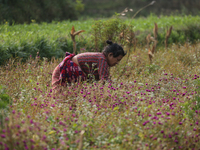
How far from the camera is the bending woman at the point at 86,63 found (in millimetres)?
3979

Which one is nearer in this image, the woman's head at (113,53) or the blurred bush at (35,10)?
the woman's head at (113,53)

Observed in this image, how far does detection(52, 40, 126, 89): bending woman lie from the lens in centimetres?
398

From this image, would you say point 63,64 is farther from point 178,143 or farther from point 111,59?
point 178,143

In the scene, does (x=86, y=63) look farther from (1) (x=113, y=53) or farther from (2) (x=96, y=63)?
(1) (x=113, y=53)

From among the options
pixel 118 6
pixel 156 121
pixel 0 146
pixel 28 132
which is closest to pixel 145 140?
pixel 156 121

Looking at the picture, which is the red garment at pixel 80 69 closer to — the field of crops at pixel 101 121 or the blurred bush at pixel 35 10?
the field of crops at pixel 101 121

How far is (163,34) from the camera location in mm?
9844

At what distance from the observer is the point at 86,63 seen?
399 centimetres

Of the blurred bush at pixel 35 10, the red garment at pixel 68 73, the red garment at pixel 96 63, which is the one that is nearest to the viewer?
the red garment at pixel 96 63

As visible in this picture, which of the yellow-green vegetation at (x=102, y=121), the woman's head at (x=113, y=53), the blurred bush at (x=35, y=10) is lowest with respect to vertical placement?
the yellow-green vegetation at (x=102, y=121)

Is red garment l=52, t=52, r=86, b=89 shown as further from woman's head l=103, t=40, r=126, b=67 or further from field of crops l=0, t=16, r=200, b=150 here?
woman's head l=103, t=40, r=126, b=67

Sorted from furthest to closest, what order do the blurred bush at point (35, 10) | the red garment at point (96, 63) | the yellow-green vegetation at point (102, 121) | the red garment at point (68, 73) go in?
the blurred bush at point (35, 10)
the red garment at point (68, 73)
the red garment at point (96, 63)
the yellow-green vegetation at point (102, 121)

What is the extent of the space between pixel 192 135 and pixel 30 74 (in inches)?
140

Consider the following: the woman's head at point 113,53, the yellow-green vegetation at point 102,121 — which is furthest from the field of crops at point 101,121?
the woman's head at point 113,53
